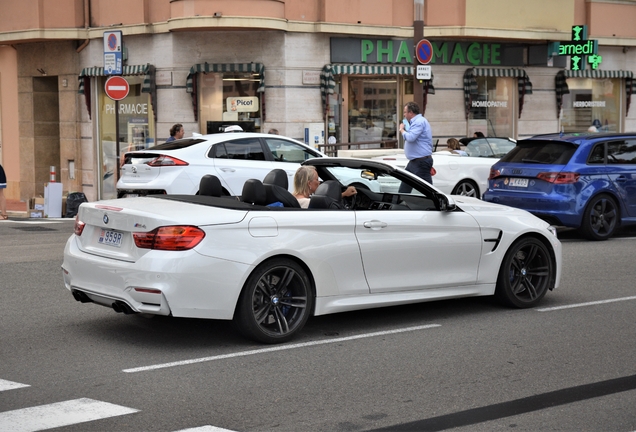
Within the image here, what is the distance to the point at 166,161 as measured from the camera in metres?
15.9

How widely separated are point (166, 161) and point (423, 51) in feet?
25.1

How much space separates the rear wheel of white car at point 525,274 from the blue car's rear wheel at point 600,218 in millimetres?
5313

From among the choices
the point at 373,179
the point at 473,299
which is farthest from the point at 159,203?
the point at 473,299

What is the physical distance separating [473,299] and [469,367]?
2.79 metres

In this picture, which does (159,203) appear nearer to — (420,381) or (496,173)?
(420,381)

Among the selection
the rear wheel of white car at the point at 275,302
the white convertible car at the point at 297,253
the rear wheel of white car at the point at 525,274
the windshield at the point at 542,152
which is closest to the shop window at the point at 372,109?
the windshield at the point at 542,152

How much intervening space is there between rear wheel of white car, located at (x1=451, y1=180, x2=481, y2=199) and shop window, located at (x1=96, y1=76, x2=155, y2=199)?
8961 millimetres

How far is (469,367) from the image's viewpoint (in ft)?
22.6

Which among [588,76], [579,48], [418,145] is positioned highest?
[579,48]

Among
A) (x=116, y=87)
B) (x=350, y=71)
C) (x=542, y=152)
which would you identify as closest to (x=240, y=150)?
(x=542, y=152)

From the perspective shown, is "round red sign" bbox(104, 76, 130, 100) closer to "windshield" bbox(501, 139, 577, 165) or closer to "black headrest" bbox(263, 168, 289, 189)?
"windshield" bbox(501, 139, 577, 165)

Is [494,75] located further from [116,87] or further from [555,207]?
[555,207]

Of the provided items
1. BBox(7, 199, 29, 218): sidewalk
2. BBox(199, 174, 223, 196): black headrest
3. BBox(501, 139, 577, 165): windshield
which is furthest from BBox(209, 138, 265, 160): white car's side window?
BBox(7, 199, 29, 218): sidewalk

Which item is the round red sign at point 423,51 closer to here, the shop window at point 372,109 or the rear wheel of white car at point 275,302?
the shop window at point 372,109
